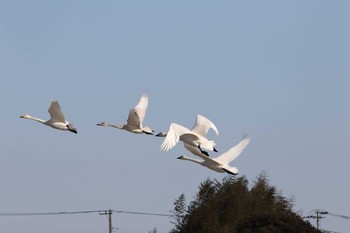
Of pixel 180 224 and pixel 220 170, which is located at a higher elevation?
pixel 180 224

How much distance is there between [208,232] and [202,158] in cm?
1757

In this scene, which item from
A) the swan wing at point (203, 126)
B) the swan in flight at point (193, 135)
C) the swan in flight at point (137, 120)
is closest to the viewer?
the swan in flight at point (193, 135)

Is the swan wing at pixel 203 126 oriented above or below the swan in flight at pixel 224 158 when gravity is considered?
above

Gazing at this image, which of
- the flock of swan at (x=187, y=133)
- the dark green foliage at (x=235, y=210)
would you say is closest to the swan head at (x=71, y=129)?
the flock of swan at (x=187, y=133)

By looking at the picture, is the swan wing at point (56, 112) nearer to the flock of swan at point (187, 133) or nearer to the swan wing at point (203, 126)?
the flock of swan at point (187, 133)

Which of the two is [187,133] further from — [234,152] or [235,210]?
[235,210]

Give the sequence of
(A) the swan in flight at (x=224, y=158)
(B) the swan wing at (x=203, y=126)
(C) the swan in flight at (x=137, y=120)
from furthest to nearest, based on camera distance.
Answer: (C) the swan in flight at (x=137, y=120) → (B) the swan wing at (x=203, y=126) → (A) the swan in flight at (x=224, y=158)

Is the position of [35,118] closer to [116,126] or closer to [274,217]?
[116,126]

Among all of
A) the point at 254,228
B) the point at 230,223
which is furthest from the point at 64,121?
the point at 230,223

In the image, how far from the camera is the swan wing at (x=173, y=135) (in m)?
48.4

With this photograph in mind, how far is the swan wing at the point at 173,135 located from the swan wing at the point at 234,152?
1508 millimetres

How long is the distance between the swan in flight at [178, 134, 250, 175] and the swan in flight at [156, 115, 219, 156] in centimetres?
44

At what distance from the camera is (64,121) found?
181 feet

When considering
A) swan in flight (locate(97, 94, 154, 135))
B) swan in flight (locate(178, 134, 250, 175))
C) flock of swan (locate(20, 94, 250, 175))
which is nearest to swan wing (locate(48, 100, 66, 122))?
flock of swan (locate(20, 94, 250, 175))
